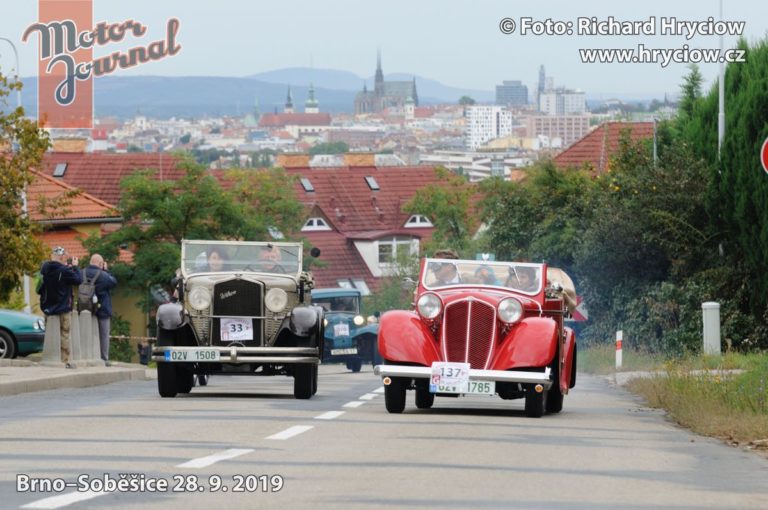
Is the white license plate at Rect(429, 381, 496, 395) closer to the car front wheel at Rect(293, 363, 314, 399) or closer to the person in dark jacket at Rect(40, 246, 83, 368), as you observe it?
the car front wheel at Rect(293, 363, 314, 399)

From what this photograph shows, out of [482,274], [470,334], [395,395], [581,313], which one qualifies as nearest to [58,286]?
[482,274]

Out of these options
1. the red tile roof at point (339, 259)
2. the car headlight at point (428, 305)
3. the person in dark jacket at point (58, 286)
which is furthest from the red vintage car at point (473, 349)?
the red tile roof at point (339, 259)

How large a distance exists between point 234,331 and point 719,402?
6.19m

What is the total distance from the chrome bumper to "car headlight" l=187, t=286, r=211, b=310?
0.67 m

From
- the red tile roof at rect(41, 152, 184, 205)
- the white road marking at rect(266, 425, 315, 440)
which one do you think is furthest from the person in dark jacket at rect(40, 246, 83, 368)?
the red tile roof at rect(41, 152, 184, 205)

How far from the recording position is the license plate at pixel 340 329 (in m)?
39.9

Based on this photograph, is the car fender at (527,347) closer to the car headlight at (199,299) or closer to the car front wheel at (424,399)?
the car front wheel at (424,399)

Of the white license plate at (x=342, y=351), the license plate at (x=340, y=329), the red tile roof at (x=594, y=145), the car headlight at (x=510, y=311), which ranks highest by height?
the red tile roof at (x=594, y=145)

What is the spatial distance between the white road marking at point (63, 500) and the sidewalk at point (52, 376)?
11.3 meters

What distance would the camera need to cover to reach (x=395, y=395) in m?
17.4

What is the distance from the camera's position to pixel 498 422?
16281 millimetres

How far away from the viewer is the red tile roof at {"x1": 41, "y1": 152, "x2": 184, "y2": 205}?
9806 centimetres

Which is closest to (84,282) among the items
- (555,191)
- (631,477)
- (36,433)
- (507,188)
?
(36,433)

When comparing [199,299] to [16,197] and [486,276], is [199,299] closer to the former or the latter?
[486,276]
